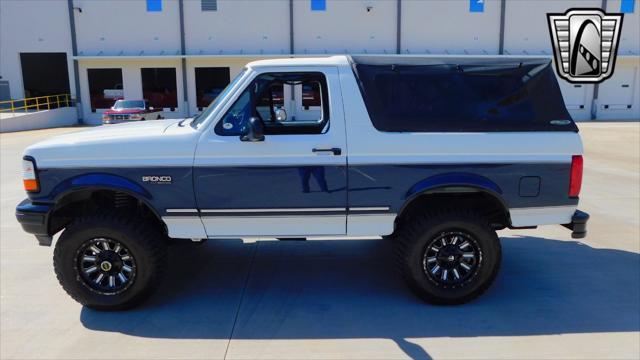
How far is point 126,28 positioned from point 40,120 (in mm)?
6842

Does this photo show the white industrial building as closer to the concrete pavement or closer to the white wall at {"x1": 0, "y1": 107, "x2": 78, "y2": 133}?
the white wall at {"x1": 0, "y1": 107, "x2": 78, "y2": 133}

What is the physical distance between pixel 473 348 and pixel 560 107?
2.34 m

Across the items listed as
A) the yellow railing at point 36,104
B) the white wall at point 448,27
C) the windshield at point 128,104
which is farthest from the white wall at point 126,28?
the white wall at point 448,27

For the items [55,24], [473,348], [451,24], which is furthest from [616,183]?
[55,24]

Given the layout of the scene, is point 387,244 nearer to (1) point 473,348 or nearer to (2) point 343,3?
(1) point 473,348

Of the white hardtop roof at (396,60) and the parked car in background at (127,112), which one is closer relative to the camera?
the white hardtop roof at (396,60)

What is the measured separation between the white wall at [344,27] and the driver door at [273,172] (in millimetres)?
24508

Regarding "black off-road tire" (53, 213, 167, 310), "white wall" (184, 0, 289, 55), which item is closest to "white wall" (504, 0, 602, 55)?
"white wall" (184, 0, 289, 55)

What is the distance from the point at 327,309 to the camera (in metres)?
4.62

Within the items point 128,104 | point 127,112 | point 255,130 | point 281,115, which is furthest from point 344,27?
point 255,130

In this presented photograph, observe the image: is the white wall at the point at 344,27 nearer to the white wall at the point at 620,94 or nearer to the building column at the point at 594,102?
the building column at the point at 594,102

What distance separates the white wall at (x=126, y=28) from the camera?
2762 centimetres

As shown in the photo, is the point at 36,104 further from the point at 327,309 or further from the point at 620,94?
the point at 620,94

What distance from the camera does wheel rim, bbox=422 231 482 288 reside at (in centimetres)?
462
